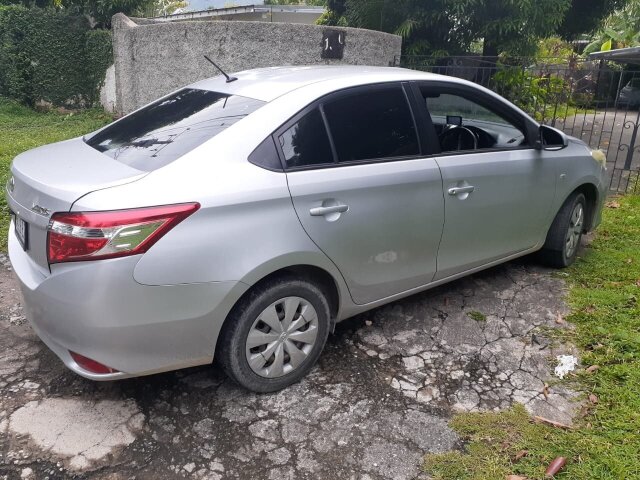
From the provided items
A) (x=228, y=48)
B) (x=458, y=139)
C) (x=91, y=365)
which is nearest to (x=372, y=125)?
(x=458, y=139)

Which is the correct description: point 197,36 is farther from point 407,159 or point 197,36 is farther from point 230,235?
point 230,235

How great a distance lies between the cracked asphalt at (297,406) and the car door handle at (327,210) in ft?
3.01

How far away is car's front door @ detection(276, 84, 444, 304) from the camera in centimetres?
280

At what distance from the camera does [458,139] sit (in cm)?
360

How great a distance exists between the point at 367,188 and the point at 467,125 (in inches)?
45.6

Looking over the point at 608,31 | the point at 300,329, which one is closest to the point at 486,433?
the point at 300,329

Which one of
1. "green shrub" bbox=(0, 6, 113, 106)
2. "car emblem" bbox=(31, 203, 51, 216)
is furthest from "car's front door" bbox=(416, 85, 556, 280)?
"green shrub" bbox=(0, 6, 113, 106)

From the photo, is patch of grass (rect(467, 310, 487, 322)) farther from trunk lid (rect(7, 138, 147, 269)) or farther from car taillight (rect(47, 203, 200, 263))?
trunk lid (rect(7, 138, 147, 269))

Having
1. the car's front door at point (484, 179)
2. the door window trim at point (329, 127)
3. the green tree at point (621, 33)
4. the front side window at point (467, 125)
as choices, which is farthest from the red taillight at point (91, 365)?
the green tree at point (621, 33)

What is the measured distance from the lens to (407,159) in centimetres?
320

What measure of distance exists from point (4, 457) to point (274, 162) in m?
1.74

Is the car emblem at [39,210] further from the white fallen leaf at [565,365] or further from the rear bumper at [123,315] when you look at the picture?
the white fallen leaf at [565,365]

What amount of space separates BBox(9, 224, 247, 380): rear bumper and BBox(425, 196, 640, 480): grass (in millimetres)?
1161

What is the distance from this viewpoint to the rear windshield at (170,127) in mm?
2689
